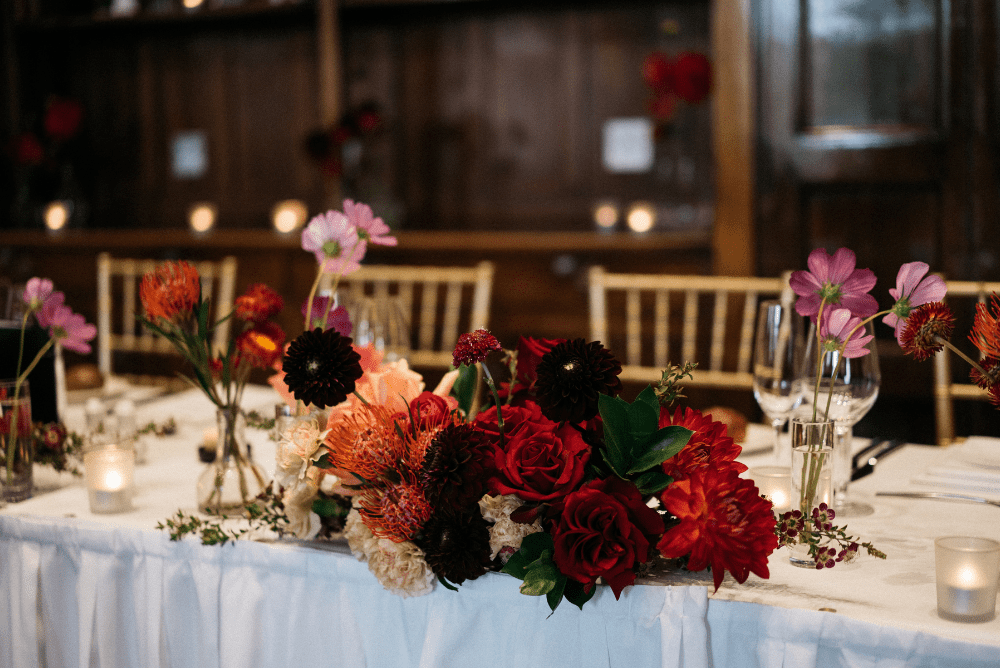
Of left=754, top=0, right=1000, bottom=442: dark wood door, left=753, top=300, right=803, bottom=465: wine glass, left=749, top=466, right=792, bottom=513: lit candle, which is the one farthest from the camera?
left=754, top=0, right=1000, bottom=442: dark wood door

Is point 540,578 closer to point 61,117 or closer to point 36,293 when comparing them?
point 36,293

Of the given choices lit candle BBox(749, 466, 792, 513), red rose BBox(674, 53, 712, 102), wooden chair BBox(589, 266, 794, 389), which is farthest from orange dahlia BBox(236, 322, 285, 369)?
red rose BBox(674, 53, 712, 102)

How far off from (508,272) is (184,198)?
148 cm

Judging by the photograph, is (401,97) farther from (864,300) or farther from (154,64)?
(864,300)

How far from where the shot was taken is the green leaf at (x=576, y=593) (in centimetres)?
72

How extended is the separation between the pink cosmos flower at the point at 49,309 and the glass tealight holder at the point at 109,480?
22cm

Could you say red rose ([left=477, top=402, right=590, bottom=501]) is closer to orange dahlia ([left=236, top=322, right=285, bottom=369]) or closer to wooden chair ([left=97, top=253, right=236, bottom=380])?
orange dahlia ([left=236, top=322, right=285, bottom=369])

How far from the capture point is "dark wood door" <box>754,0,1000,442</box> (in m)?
2.24

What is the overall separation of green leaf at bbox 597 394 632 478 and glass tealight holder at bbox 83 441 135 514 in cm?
54

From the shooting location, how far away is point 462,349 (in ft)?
2.44

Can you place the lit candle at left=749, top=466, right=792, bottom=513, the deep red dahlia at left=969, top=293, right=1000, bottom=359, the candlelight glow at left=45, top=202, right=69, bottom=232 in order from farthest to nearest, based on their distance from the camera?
1. the candlelight glow at left=45, top=202, right=69, bottom=232
2. the lit candle at left=749, top=466, right=792, bottom=513
3. the deep red dahlia at left=969, top=293, right=1000, bottom=359

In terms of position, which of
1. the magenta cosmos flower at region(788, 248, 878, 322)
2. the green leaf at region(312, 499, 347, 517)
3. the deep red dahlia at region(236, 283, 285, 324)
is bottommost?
the green leaf at region(312, 499, 347, 517)

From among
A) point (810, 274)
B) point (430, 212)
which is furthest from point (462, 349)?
point (430, 212)

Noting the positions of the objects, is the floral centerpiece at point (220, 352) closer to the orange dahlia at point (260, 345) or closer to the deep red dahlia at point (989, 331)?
the orange dahlia at point (260, 345)
